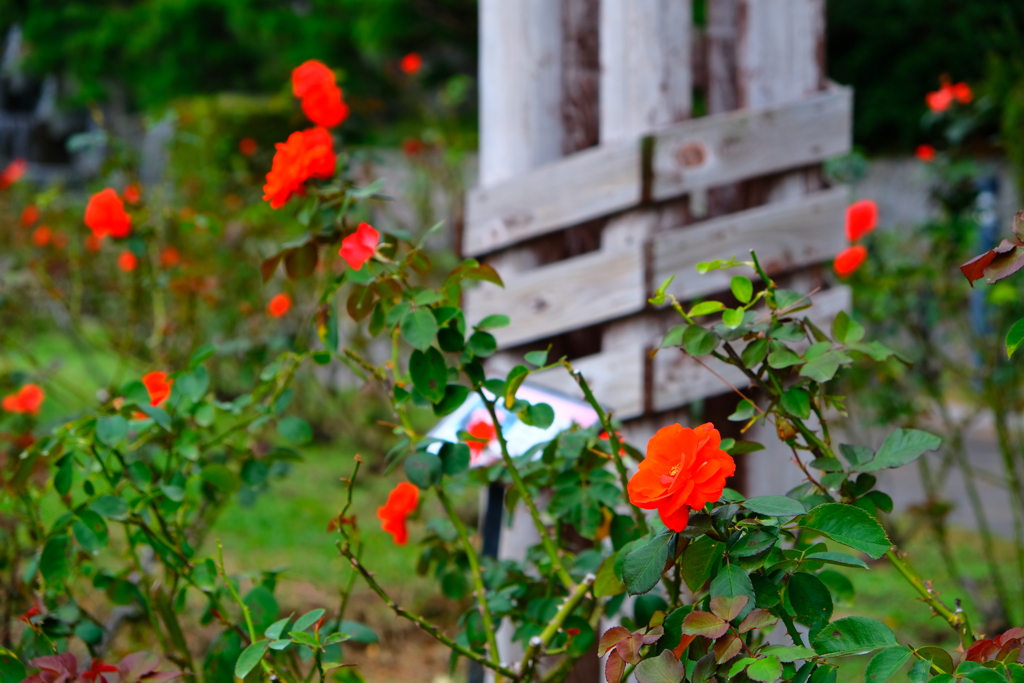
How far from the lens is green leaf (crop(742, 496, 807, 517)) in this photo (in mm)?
753

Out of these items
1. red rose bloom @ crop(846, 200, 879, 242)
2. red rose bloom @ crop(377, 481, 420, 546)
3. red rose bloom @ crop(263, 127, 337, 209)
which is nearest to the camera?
red rose bloom @ crop(263, 127, 337, 209)

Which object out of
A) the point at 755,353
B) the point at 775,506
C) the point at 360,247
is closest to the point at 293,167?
the point at 360,247

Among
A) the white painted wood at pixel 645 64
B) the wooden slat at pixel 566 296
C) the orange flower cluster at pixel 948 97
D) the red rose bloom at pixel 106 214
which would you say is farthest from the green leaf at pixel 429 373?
the orange flower cluster at pixel 948 97

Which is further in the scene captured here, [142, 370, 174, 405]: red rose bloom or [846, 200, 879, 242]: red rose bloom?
[846, 200, 879, 242]: red rose bloom

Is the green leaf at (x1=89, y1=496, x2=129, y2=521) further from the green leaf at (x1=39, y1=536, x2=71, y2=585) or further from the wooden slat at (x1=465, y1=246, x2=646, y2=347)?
the wooden slat at (x1=465, y1=246, x2=646, y2=347)

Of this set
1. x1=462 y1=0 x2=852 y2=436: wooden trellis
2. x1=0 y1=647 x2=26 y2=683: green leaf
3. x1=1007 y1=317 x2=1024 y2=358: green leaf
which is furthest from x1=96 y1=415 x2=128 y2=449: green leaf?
x1=1007 y1=317 x2=1024 y2=358: green leaf

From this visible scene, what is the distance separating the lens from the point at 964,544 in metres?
3.86

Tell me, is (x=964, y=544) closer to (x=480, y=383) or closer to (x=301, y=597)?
(x=301, y=597)

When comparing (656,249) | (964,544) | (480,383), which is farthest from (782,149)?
(964,544)

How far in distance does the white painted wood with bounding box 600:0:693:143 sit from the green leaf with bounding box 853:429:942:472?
33.9 inches

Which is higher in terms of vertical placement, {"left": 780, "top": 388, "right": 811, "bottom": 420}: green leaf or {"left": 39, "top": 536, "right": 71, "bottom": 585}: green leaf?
{"left": 780, "top": 388, "right": 811, "bottom": 420}: green leaf

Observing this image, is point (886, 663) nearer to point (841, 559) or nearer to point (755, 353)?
point (841, 559)

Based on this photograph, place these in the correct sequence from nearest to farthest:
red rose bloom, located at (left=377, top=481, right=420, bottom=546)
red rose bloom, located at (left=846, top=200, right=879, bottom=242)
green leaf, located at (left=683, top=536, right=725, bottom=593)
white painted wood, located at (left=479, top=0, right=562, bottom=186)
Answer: green leaf, located at (left=683, top=536, right=725, bottom=593), red rose bloom, located at (left=377, top=481, right=420, bottom=546), white painted wood, located at (left=479, top=0, right=562, bottom=186), red rose bloom, located at (left=846, top=200, right=879, bottom=242)

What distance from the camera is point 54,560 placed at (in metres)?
1.17
